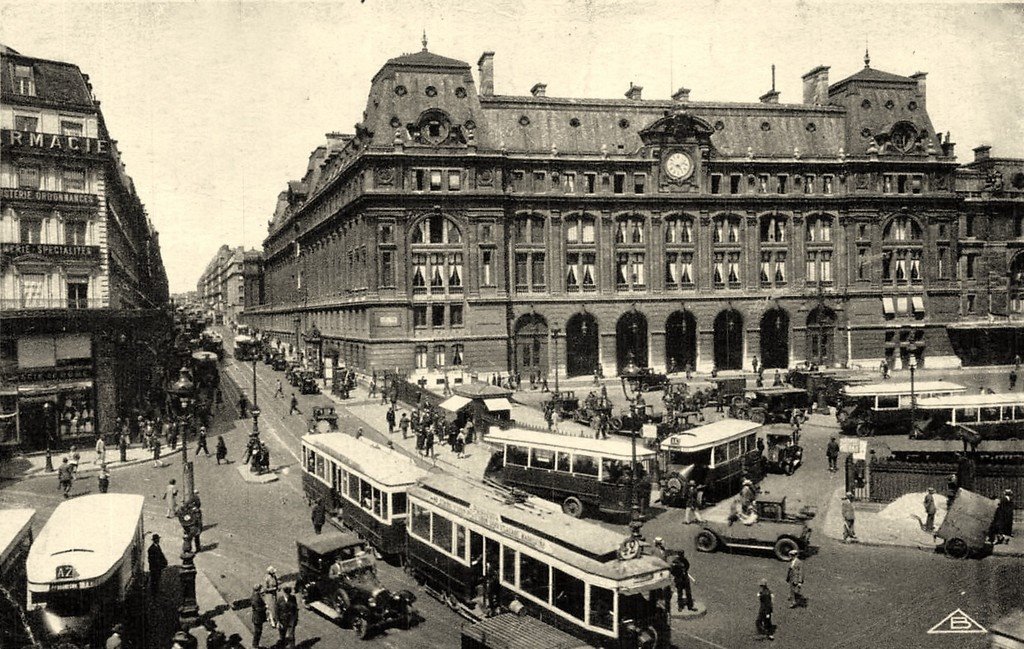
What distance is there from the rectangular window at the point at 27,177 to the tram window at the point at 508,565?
31.8 m

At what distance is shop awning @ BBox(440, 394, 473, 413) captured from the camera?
37391 millimetres

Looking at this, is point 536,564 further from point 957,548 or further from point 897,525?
point 897,525

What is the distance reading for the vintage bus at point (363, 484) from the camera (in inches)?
781

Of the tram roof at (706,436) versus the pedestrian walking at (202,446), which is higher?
the tram roof at (706,436)

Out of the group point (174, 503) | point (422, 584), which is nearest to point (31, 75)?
point (174, 503)

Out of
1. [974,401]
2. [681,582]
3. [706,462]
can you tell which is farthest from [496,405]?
[974,401]

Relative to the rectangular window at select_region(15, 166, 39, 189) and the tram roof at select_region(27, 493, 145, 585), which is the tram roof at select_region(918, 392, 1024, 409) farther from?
the rectangular window at select_region(15, 166, 39, 189)

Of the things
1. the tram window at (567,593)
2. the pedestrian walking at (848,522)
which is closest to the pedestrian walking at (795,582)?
the pedestrian walking at (848,522)

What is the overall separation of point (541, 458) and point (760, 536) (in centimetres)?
724

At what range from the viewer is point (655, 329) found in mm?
61312

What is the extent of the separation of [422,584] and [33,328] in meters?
26.4

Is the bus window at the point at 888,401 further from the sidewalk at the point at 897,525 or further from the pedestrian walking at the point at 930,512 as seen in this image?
the pedestrian walking at the point at 930,512

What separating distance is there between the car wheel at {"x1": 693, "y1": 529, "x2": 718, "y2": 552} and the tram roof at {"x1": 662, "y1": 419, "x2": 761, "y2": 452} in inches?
176

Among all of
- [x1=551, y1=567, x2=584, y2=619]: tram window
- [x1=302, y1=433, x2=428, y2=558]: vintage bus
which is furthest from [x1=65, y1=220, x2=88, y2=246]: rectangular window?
[x1=551, y1=567, x2=584, y2=619]: tram window
